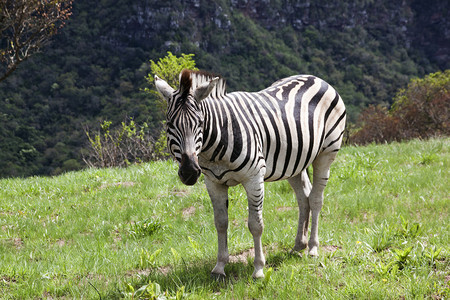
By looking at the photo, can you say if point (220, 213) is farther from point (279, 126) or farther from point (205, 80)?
point (205, 80)

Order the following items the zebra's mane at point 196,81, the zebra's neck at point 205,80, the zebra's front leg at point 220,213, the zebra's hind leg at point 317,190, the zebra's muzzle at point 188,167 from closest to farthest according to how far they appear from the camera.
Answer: the zebra's muzzle at point 188,167, the zebra's mane at point 196,81, the zebra's neck at point 205,80, the zebra's front leg at point 220,213, the zebra's hind leg at point 317,190

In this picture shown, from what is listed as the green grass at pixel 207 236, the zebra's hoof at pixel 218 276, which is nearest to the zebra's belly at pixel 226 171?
the green grass at pixel 207 236

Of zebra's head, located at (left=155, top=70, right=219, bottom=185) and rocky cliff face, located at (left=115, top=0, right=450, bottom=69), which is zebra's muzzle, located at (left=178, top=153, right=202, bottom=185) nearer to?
zebra's head, located at (left=155, top=70, right=219, bottom=185)

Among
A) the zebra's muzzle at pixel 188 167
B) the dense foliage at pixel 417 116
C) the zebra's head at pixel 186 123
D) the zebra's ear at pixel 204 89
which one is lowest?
the dense foliage at pixel 417 116

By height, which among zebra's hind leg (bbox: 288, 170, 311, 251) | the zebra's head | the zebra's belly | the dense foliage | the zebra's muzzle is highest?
the zebra's head

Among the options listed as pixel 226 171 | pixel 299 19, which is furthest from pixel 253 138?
pixel 299 19

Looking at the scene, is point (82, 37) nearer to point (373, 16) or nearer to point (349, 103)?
point (349, 103)

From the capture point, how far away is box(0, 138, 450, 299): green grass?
149 inches

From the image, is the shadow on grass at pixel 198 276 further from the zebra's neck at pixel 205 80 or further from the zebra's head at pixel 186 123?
the zebra's neck at pixel 205 80

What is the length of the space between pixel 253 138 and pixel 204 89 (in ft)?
2.44

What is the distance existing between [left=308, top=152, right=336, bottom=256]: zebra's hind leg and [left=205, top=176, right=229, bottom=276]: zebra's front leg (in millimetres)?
1131

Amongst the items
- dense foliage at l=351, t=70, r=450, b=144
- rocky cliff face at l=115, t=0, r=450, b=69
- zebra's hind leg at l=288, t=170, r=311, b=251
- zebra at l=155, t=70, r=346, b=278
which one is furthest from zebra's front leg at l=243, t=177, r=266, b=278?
rocky cliff face at l=115, t=0, r=450, b=69

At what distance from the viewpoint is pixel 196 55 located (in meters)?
61.7

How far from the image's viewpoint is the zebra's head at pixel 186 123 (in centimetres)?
328
